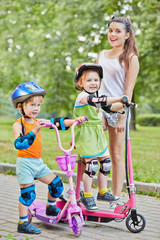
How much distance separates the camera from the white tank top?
501 centimetres

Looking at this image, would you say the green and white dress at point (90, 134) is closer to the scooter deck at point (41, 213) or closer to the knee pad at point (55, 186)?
the knee pad at point (55, 186)

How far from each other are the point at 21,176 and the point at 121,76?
1.66 metres

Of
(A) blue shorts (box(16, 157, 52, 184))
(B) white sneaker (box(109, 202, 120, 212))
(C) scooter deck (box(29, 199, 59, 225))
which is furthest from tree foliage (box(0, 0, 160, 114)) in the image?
(A) blue shorts (box(16, 157, 52, 184))

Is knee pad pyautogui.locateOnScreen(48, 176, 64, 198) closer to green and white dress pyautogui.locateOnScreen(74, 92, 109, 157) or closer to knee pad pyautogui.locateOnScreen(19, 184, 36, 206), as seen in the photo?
knee pad pyautogui.locateOnScreen(19, 184, 36, 206)

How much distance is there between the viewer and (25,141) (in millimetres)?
4121

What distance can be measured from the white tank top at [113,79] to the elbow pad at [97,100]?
63 cm

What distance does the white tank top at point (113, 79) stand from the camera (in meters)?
5.01

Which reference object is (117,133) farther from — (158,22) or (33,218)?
(158,22)

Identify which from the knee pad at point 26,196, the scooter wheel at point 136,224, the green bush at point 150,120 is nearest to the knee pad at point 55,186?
the knee pad at point 26,196

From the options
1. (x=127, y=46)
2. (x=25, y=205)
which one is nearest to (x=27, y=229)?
(x=25, y=205)

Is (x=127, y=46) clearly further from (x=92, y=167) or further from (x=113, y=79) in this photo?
(x=92, y=167)

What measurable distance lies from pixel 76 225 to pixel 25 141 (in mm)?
957

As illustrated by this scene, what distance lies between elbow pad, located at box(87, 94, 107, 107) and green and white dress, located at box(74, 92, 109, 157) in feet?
0.54

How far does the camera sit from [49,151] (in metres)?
11.5
